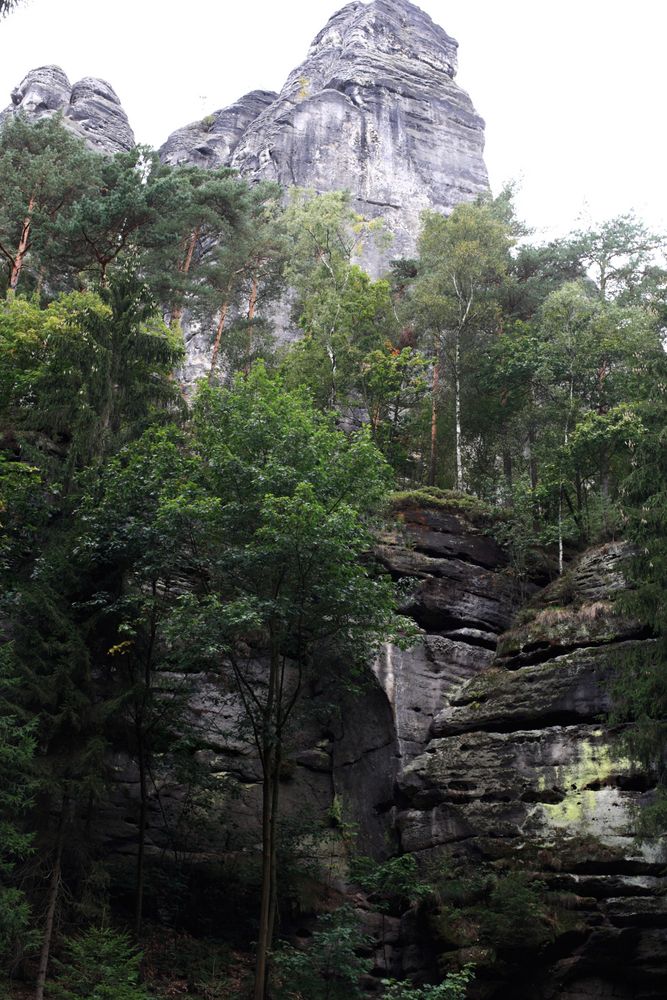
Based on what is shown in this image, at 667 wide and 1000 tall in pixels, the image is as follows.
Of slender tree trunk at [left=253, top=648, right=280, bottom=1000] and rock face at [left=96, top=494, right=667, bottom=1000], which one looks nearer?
slender tree trunk at [left=253, top=648, right=280, bottom=1000]

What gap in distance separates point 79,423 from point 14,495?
2.31 m

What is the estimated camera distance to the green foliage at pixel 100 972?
1077cm

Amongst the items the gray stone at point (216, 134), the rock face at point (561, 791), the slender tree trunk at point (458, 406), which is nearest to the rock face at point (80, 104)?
the gray stone at point (216, 134)

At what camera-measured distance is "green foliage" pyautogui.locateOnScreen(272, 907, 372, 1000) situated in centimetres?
1238

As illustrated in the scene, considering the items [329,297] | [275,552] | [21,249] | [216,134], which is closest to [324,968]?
[275,552]

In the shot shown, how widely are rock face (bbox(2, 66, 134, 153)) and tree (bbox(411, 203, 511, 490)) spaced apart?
3251 cm

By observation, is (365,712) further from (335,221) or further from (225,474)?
(335,221)

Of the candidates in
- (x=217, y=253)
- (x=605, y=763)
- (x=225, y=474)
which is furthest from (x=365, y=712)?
(x=217, y=253)

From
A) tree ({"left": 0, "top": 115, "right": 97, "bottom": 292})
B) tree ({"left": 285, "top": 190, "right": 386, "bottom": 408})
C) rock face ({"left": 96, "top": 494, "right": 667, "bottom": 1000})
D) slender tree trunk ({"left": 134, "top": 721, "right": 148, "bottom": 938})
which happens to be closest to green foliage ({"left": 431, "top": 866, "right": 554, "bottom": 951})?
rock face ({"left": 96, "top": 494, "right": 667, "bottom": 1000})

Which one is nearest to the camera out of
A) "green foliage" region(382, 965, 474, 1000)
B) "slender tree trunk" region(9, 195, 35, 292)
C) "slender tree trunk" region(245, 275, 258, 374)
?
"green foliage" region(382, 965, 474, 1000)

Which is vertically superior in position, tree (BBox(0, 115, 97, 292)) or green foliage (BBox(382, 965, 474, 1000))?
tree (BBox(0, 115, 97, 292))

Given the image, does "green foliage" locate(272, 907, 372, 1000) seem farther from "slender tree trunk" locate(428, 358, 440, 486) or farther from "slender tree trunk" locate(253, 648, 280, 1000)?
"slender tree trunk" locate(428, 358, 440, 486)

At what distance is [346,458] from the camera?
15.5 m

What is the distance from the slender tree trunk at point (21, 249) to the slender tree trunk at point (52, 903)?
1653 centimetres
